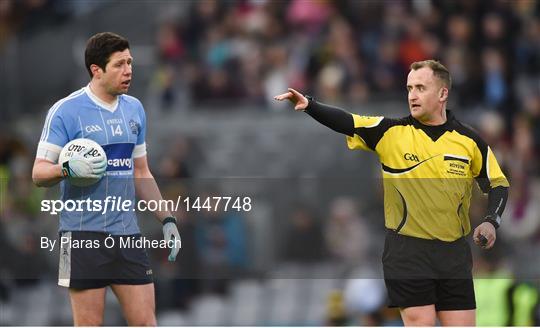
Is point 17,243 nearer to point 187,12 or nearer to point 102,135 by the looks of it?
point 102,135

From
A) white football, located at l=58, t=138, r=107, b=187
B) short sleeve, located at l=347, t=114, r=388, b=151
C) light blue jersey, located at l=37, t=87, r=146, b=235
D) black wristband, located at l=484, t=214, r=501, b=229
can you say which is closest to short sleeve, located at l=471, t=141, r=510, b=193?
black wristband, located at l=484, t=214, r=501, b=229

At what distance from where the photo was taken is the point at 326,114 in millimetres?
9109

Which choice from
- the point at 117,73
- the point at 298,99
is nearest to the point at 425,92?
the point at 298,99

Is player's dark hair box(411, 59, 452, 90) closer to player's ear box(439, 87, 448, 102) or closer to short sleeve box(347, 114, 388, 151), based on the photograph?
player's ear box(439, 87, 448, 102)

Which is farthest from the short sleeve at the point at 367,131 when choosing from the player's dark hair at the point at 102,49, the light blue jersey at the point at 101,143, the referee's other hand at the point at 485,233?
the player's dark hair at the point at 102,49

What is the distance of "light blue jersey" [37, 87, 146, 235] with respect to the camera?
903 cm

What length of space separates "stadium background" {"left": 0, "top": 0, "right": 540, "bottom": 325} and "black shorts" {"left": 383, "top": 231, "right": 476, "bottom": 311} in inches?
19.5

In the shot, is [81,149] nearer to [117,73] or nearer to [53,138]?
[53,138]

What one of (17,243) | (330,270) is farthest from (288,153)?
(17,243)

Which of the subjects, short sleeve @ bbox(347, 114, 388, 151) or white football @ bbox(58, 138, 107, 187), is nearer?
white football @ bbox(58, 138, 107, 187)

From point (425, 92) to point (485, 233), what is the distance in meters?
0.90

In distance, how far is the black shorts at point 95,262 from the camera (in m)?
9.11

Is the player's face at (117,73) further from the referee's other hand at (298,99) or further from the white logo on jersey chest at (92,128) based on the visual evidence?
the referee's other hand at (298,99)

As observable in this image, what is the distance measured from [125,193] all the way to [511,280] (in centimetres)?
405
